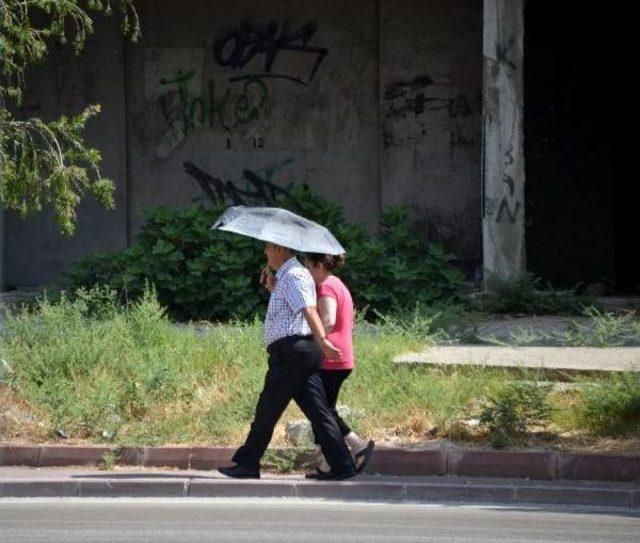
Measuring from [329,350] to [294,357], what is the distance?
24 centimetres

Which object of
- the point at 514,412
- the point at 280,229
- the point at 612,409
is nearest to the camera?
the point at 280,229

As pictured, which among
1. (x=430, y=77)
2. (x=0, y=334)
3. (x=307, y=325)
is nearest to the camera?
(x=307, y=325)

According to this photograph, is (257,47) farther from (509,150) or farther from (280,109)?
(509,150)

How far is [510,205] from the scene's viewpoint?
16672mm

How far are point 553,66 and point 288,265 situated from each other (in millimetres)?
9791

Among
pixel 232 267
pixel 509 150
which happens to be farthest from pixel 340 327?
pixel 509 150

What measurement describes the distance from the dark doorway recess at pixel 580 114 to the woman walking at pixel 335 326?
902 centimetres

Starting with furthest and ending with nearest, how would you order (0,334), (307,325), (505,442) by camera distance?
1. (0,334)
2. (505,442)
3. (307,325)

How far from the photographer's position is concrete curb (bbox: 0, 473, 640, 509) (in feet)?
33.2

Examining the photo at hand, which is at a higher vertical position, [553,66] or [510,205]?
[553,66]

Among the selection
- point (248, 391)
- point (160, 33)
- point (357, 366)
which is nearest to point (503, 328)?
point (357, 366)

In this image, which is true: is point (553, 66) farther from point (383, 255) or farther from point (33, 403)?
point (33, 403)

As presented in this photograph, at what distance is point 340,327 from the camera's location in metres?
10.3

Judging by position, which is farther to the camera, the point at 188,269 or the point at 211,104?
the point at 211,104
